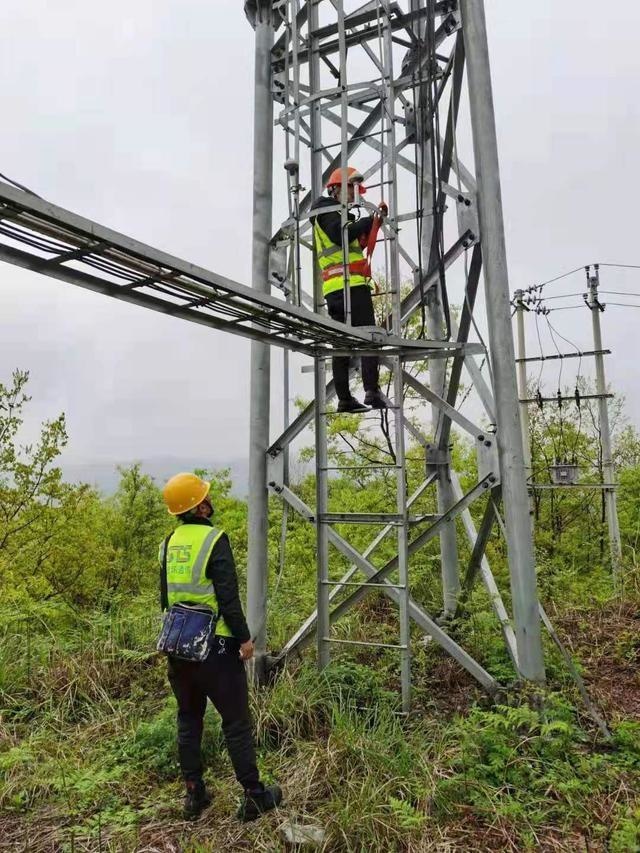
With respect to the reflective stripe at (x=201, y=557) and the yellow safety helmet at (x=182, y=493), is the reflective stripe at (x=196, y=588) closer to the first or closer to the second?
the reflective stripe at (x=201, y=557)

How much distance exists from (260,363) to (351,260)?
1.20 metres

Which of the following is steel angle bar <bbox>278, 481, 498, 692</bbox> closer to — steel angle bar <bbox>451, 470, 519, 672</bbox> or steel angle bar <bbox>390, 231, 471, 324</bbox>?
steel angle bar <bbox>451, 470, 519, 672</bbox>

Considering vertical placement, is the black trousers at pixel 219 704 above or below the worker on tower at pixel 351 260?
below

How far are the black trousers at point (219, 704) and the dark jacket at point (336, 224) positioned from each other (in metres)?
3.11

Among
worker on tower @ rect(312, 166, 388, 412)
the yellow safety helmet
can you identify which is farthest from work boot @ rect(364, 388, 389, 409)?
the yellow safety helmet

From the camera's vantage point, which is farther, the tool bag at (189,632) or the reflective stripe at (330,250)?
the reflective stripe at (330,250)

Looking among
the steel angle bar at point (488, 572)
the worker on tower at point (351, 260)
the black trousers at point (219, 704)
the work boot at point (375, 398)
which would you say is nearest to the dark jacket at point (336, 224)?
the worker on tower at point (351, 260)

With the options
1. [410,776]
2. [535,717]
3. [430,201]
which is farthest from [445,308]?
[410,776]

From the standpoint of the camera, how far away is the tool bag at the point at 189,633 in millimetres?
3422

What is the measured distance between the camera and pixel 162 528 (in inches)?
654

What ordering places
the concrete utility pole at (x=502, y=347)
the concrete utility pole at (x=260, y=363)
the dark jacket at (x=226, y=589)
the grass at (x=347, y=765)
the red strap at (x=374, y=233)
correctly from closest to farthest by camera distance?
the grass at (x=347, y=765) < the dark jacket at (x=226, y=589) < the concrete utility pole at (x=502, y=347) < the red strap at (x=374, y=233) < the concrete utility pole at (x=260, y=363)

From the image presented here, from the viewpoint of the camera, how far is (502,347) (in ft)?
15.3

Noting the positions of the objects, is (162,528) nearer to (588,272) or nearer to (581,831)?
(588,272)

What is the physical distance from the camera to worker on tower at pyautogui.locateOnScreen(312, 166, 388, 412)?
4859 millimetres
